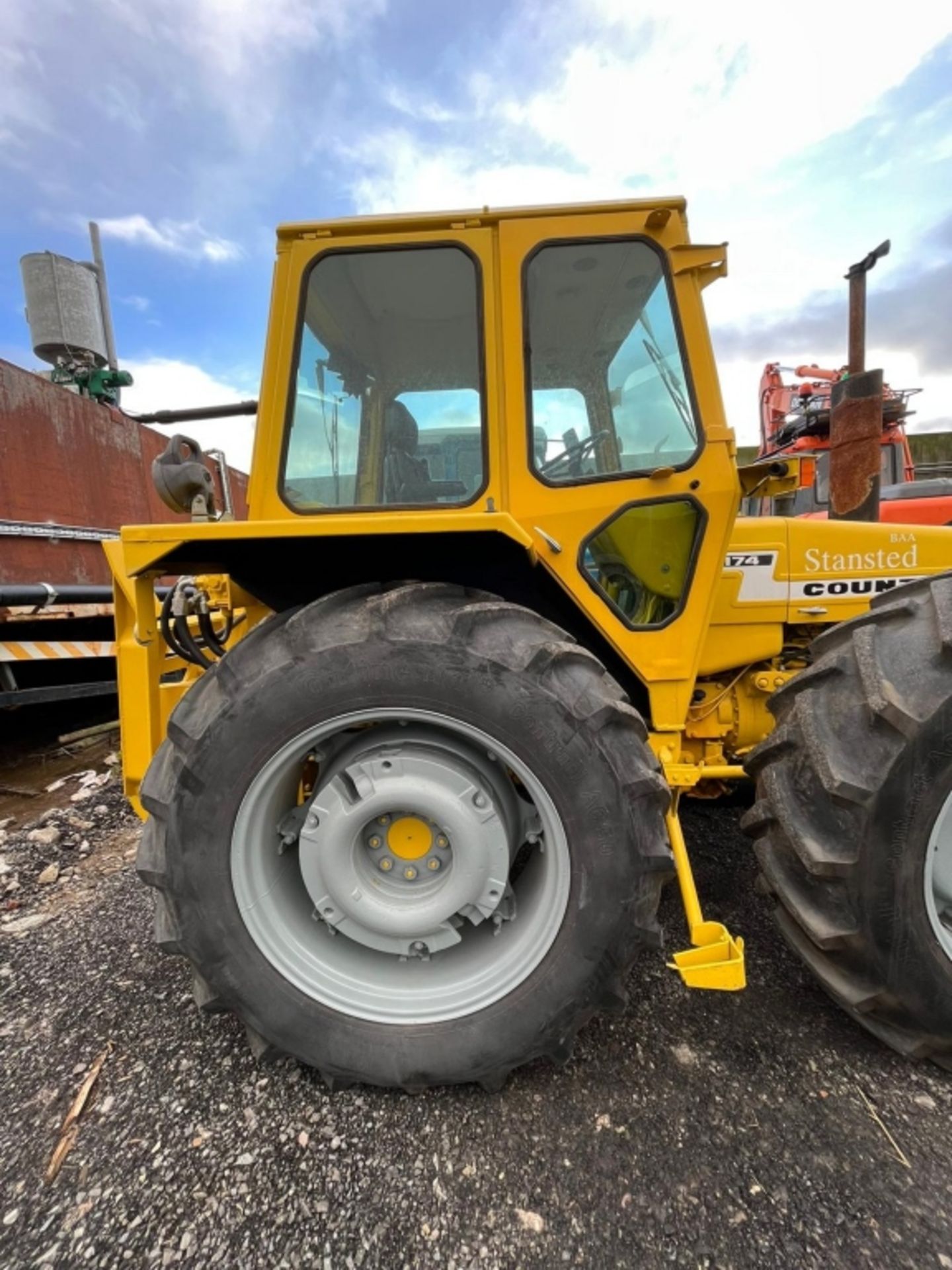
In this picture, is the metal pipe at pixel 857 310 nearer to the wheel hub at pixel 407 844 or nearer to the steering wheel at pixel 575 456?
the steering wheel at pixel 575 456

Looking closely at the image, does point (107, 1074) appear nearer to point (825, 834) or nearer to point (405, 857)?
point (405, 857)

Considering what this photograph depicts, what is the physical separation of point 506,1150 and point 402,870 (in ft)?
2.11

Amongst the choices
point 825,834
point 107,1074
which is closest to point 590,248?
point 825,834

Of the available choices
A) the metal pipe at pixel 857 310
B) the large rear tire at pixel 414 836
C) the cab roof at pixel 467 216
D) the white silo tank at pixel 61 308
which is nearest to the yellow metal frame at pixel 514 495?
the cab roof at pixel 467 216

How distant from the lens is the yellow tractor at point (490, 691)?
1.41 m

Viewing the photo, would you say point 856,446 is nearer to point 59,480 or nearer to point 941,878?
point 941,878

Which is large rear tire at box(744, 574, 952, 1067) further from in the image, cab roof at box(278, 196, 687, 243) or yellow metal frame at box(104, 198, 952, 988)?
cab roof at box(278, 196, 687, 243)

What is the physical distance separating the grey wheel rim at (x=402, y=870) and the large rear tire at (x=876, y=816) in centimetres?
60

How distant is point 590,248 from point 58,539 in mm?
3838

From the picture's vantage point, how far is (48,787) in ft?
12.3

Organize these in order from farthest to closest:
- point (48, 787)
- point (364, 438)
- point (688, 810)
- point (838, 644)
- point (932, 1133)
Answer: point (48, 787) → point (688, 810) → point (364, 438) → point (838, 644) → point (932, 1133)

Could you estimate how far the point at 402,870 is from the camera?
64.1 inches

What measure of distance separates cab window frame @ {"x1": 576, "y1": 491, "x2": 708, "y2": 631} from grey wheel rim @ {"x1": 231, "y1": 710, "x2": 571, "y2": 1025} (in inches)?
22.4

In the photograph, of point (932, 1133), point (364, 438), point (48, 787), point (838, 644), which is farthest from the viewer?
point (48, 787)
